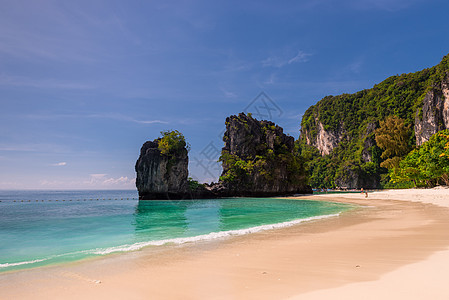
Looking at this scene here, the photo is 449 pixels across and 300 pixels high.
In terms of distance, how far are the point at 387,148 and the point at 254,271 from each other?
91.4 meters

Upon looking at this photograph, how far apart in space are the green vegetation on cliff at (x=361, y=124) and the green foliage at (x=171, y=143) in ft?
115

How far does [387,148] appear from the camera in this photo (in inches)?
3147

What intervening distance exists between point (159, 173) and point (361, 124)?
98.0 m

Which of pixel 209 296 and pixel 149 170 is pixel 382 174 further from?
pixel 209 296

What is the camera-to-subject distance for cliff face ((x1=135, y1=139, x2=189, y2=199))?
5350 cm

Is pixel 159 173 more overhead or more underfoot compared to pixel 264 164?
more underfoot

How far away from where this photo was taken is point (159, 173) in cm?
5331

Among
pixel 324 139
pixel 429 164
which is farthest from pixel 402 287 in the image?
pixel 324 139

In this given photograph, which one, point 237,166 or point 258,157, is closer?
point 237,166

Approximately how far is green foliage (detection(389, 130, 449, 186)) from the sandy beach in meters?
41.3

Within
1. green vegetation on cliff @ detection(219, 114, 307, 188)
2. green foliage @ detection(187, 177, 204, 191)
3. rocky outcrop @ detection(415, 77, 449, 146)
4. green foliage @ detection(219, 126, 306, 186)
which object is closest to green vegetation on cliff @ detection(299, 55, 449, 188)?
rocky outcrop @ detection(415, 77, 449, 146)

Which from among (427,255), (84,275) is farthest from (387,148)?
(84,275)

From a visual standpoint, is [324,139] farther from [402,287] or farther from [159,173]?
[402,287]

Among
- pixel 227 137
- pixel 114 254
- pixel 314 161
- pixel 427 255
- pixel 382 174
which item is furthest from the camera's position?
pixel 314 161
